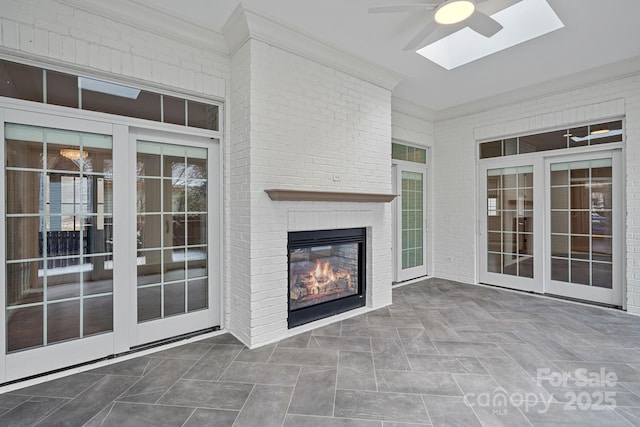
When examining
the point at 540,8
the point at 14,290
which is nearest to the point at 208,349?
the point at 14,290

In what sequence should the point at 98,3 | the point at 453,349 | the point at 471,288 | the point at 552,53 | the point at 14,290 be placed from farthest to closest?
the point at 471,288 → the point at 552,53 → the point at 453,349 → the point at 98,3 → the point at 14,290

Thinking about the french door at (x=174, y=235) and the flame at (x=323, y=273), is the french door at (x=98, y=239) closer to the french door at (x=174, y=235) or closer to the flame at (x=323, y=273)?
the french door at (x=174, y=235)

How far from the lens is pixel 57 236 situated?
7.91ft

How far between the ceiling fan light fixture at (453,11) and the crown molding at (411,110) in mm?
2304

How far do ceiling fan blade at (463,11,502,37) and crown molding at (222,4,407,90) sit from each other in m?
1.29

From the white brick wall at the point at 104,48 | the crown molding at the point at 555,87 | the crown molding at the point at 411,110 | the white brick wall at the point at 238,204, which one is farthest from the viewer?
the crown molding at the point at 411,110

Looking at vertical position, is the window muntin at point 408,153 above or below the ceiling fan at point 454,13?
below

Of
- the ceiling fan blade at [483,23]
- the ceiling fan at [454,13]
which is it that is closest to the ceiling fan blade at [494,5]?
the ceiling fan at [454,13]

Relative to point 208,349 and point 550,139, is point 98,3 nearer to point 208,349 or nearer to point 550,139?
point 208,349

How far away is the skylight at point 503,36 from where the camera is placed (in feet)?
9.64

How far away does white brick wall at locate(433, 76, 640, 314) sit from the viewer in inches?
143

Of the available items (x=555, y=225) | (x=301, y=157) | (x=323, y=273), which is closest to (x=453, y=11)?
(x=301, y=157)

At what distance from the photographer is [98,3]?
241cm

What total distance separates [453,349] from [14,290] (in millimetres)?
3618
